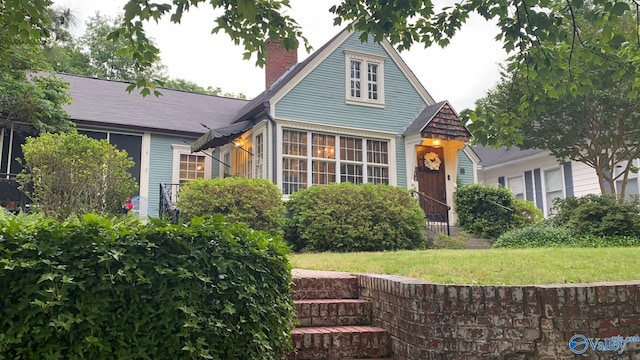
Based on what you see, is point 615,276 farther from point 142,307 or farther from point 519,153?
point 519,153

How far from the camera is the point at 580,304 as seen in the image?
302 centimetres

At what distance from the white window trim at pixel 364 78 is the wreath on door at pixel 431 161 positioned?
222cm

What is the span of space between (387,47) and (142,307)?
13612 mm

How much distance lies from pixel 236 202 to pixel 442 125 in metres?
7.07

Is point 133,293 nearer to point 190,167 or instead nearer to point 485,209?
point 485,209

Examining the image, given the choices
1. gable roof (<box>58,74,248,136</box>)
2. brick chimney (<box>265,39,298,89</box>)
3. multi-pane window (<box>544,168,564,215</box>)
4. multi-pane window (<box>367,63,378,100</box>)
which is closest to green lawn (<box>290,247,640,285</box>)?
multi-pane window (<box>367,63,378,100</box>)

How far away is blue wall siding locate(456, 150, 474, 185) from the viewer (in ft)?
50.6

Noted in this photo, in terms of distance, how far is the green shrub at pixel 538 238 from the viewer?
988 cm

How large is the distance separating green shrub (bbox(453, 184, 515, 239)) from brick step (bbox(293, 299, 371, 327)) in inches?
375

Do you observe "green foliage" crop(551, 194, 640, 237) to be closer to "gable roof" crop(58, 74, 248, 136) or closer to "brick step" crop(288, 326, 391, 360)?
"brick step" crop(288, 326, 391, 360)

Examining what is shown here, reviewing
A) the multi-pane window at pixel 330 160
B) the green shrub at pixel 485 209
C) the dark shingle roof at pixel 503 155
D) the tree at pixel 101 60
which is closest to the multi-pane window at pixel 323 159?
the multi-pane window at pixel 330 160

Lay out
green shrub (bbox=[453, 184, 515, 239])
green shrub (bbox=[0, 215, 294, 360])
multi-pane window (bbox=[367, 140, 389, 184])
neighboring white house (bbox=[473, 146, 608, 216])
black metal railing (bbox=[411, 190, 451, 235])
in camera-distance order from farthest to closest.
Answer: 1. neighboring white house (bbox=[473, 146, 608, 216])
2. multi-pane window (bbox=[367, 140, 389, 184])
3. black metal railing (bbox=[411, 190, 451, 235])
4. green shrub (bbox=[453, 184, 515, 239])
5. green shrub (bbox=[0, 215, 294, 360])

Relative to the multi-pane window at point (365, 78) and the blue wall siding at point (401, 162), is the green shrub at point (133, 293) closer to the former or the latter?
the blue wall siding at point (401, 162)

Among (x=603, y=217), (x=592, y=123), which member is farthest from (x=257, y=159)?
(x=592, y=123)
